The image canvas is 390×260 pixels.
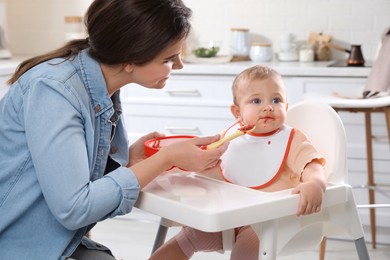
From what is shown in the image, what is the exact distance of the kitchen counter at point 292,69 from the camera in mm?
3496

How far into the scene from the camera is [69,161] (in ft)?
4.83

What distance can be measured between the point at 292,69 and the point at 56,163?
2.24 meters

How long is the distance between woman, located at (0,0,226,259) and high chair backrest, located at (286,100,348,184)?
14.6 inches

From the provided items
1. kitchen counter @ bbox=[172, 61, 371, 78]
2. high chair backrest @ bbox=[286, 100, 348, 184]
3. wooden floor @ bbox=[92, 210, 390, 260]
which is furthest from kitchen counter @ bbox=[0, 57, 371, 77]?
high chair backrest @ bbox=[286, 100, 348, 184]

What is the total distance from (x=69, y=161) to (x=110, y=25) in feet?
1.06

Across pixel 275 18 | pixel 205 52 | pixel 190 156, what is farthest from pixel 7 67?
pixel 190 156

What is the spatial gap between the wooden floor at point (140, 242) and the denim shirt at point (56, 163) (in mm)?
1772

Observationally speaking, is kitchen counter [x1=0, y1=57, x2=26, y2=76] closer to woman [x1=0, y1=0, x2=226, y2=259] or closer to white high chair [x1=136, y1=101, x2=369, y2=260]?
woman [x1=0, y1=0, x2=226, y2=259]

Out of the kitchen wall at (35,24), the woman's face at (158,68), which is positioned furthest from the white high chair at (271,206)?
the kitchen wall at (35,24)

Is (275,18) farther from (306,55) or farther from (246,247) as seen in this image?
(246,247)

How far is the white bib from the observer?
178 centimetres

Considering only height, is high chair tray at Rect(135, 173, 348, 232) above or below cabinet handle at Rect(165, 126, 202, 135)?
above

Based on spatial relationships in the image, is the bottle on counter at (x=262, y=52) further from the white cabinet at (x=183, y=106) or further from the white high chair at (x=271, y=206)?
the white high chair at (x=271, y=206)

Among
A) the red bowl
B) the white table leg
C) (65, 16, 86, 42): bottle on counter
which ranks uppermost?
the red bowl
